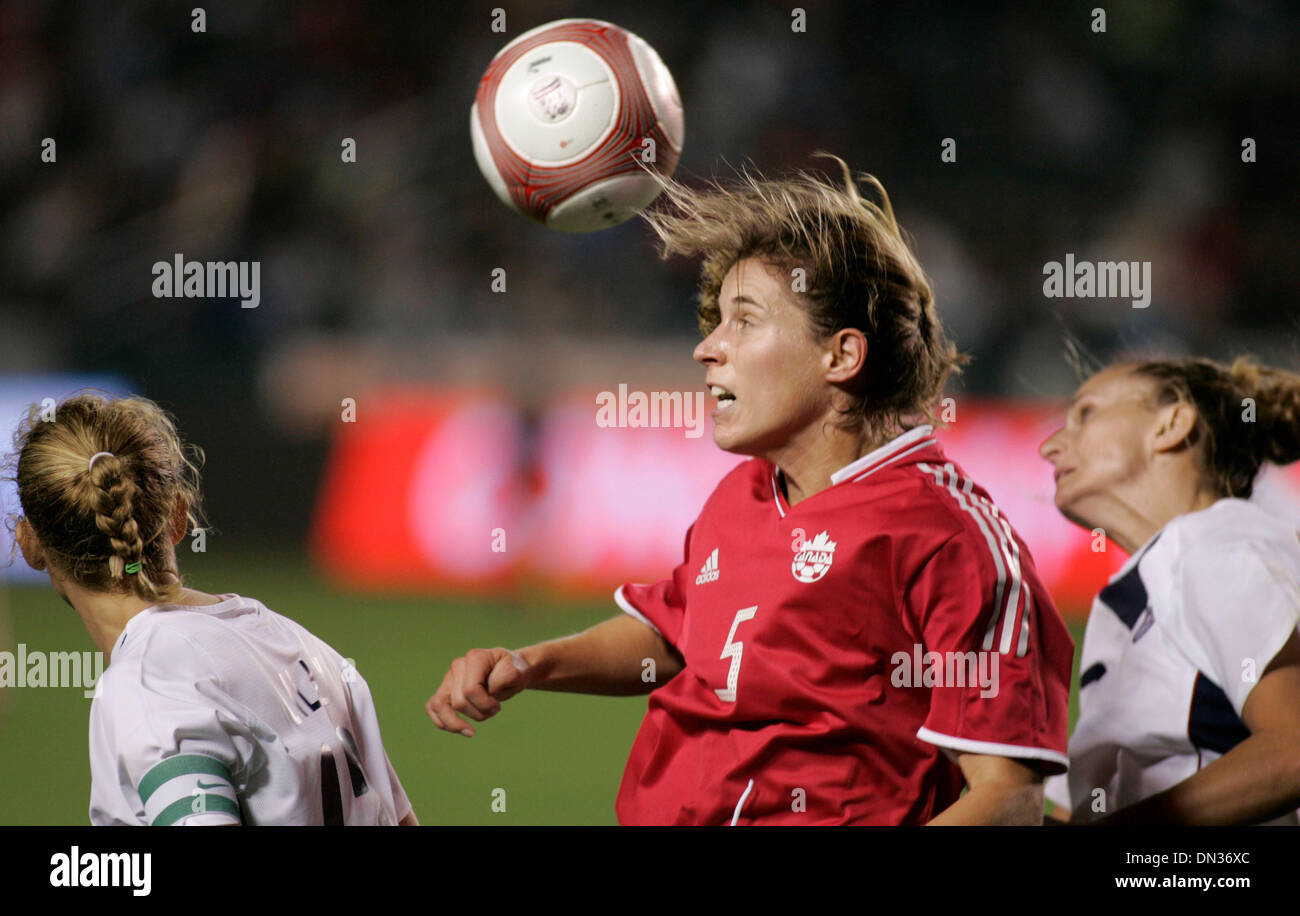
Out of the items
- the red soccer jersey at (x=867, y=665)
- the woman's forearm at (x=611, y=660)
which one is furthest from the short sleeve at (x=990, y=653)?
the woman's forearm at (x=611, y=660)

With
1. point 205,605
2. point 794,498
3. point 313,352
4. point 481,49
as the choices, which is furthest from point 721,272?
point 481,49

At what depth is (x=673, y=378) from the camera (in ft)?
29.9

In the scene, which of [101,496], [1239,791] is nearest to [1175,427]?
[1239,791]

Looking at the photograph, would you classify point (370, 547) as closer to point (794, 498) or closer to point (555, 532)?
point (555, 532)

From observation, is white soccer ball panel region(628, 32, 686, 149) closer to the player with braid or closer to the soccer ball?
the soccer ball

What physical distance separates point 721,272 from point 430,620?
5.29 m

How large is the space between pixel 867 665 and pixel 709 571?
41 cm

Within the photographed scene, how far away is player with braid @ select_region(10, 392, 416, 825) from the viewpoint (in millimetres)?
2139

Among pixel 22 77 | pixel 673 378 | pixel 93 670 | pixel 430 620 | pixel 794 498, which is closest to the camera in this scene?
pixel 794 498

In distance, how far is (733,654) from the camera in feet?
7.72

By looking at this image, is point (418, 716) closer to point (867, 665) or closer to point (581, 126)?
point (581, 126)

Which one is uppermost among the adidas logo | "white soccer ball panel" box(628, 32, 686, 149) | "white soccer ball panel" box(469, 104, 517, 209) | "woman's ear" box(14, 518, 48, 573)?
"white soccer ball panel" box(628, 32, 686, 149)

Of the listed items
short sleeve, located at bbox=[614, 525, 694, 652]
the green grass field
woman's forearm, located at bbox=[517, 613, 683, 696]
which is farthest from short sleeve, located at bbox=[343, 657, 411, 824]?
the green grass field

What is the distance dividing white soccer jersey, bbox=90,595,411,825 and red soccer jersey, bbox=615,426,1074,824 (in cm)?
56
